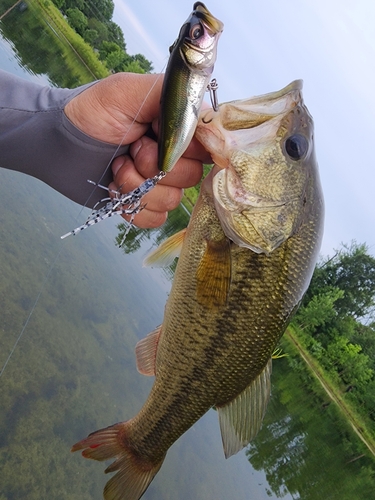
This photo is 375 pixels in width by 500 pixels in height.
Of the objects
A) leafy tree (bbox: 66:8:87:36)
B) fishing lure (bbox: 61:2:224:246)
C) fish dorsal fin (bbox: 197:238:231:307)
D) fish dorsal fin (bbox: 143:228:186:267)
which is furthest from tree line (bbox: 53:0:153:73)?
fishing lure (bbox: 61:2:224:246)

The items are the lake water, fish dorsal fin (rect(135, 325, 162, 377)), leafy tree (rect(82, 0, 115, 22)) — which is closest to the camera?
fish dorsal fin (rect(135, 325, 162, 377))

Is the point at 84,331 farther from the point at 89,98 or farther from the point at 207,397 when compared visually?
the point at 89,98

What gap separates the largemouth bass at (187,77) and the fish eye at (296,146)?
0.61 meters

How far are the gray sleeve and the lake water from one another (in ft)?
3.61

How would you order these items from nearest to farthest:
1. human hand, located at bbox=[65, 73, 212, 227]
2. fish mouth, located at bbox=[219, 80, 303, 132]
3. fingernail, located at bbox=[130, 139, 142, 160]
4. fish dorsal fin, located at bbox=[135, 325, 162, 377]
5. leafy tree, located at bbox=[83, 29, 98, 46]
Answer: fish mouth, located at bbox=[219, 80, 303, 132] → human hand, located at bbox=[65, 73, 212, 227] → fingernail, located at bbox=[130, 139, 142, 160] → fish dorsal fin, located at bbox=[135, 325, 162, 377] → leafy tree, located at bbox=[83, 29, 98, 46]

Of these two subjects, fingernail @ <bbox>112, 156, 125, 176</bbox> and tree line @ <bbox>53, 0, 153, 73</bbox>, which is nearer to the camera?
fingernail @ <bbox>112, 156, 125, 176</bbox>

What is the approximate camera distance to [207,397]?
2221 mm

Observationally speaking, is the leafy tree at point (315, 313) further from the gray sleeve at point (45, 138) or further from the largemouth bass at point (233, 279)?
the gray sleeve at point (45, 138)

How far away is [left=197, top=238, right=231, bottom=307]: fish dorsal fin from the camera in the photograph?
1977 mm

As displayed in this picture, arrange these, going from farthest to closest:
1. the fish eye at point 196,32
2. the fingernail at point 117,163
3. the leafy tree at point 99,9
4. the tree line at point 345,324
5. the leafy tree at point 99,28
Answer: the leafy tree at point 99,9, the leafy tree at point 99,28, the tree line at point 345,324, the fingernail at point 117,163, the fish eye at point 196,32

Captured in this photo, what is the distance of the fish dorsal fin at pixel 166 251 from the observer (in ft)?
7.05

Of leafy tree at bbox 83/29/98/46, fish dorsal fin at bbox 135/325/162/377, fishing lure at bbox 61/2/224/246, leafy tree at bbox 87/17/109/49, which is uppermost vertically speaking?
leafy tree at bbox 87/17/109/49

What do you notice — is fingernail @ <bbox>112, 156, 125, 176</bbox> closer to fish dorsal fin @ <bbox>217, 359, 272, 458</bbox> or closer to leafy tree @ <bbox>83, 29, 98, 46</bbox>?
fish dorsal fin @ <bbox>217, 359, 272, 458</bbox>

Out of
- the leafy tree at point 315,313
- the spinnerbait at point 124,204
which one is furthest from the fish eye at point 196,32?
the leafy tree at point 315,313
